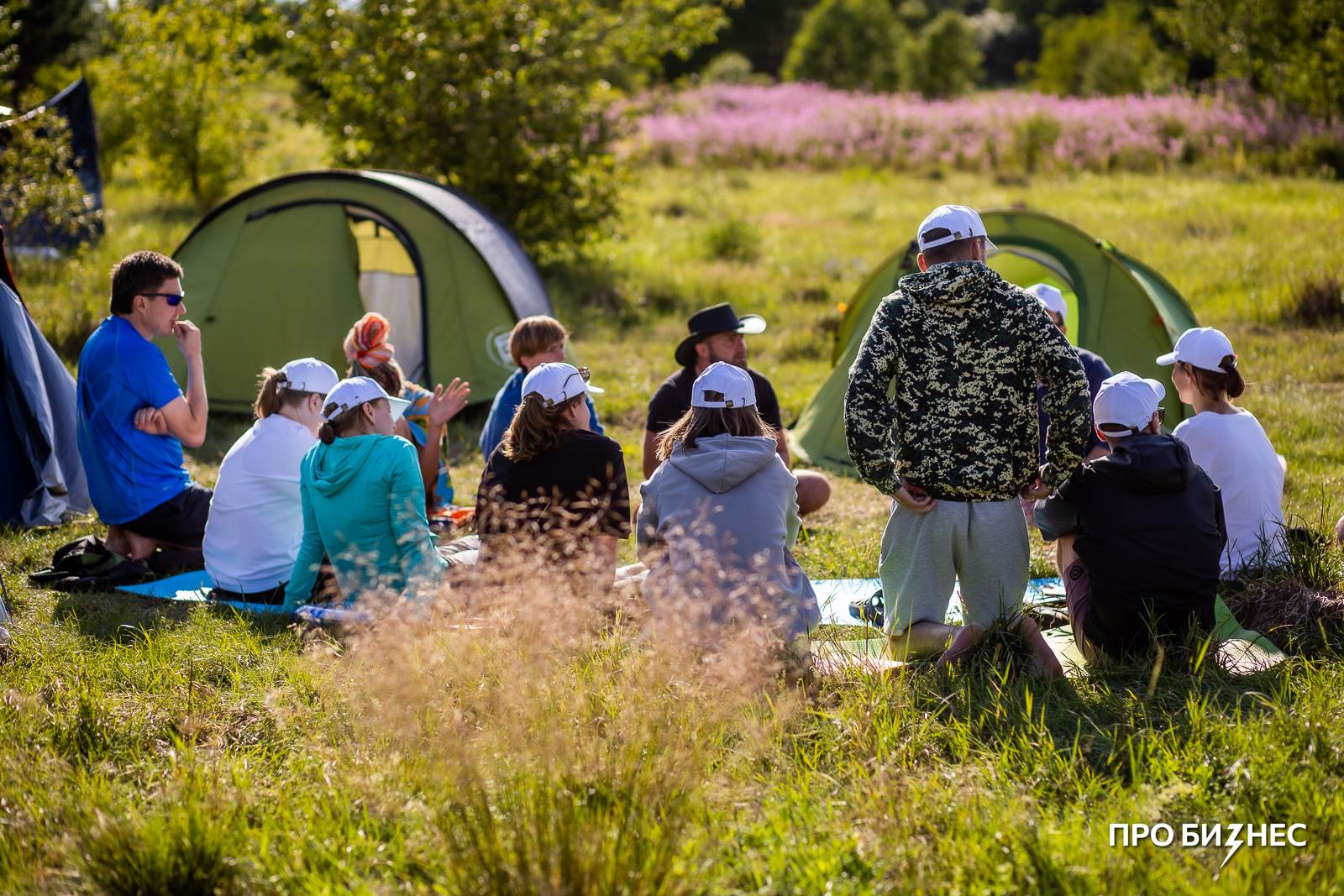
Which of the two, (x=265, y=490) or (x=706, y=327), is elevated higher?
(x=706, y=327)

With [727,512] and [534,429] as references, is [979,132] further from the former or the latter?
[727,512]

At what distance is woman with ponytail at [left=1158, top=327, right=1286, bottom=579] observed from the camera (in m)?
4.07

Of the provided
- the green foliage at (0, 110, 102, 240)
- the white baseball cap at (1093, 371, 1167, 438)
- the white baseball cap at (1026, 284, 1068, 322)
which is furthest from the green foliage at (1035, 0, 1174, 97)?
the white baseball cap at (1093, 371, 1167, 438)

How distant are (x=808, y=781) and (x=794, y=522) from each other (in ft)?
3.94

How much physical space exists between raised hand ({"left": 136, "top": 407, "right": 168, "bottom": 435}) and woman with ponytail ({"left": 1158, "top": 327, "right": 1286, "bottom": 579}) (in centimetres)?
455

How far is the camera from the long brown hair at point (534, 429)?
3852mm

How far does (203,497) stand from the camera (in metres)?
4.99

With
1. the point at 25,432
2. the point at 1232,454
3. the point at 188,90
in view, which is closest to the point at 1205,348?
the point at 1232,454

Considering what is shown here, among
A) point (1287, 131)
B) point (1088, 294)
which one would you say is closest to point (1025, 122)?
point (1287, 131)

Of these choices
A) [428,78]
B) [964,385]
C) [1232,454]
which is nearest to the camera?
[964,385]

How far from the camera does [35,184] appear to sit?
9945 millimetres

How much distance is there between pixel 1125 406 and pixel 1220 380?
36.2 inches

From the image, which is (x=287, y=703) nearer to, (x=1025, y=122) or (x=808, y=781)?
(x=808, y=781)

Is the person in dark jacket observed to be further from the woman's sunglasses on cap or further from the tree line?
the tree line
